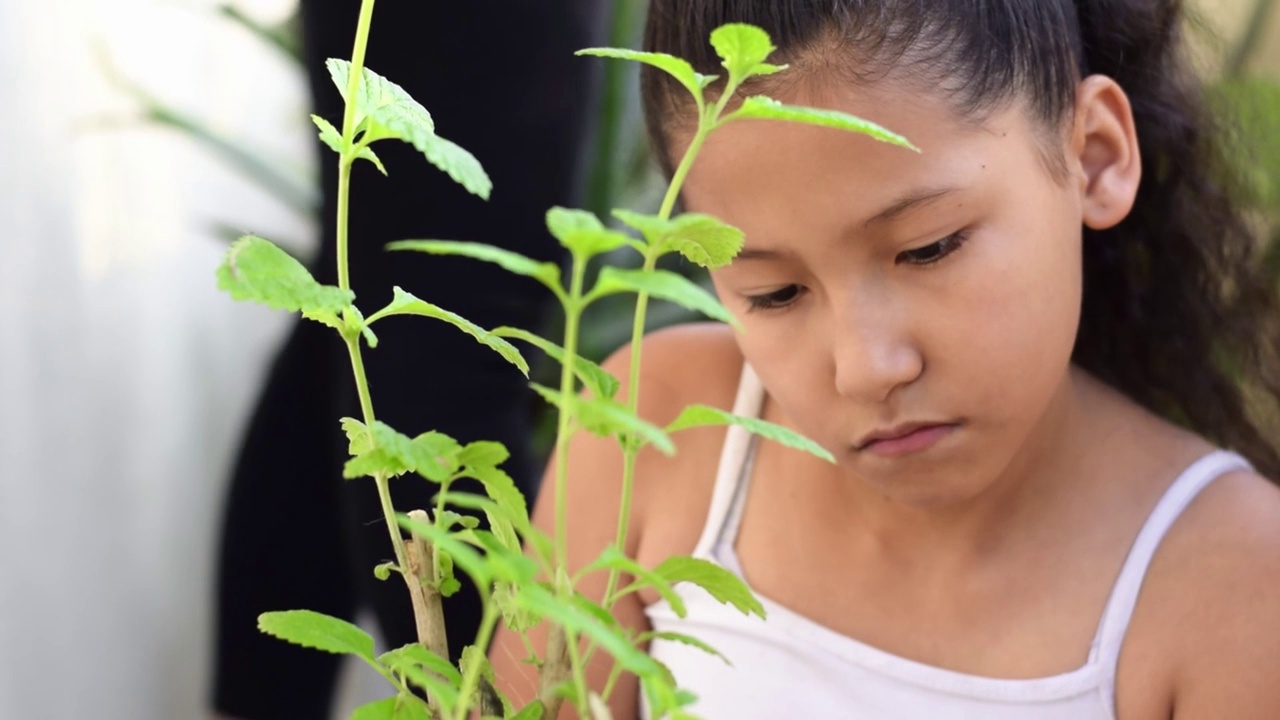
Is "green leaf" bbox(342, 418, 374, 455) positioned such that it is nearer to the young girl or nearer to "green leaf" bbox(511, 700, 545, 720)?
"green leaf" bbox(511, 700, 545, 720)

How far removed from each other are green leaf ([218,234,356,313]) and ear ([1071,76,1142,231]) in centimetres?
59

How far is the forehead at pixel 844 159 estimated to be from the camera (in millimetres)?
689

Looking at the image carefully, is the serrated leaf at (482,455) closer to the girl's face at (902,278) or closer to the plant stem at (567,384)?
the plant stem at (567,384)

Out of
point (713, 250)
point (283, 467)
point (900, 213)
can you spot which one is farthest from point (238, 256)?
point (283, 467)

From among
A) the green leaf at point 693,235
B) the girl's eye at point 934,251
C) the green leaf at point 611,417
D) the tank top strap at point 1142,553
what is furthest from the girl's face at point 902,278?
the green leaf at point 611,417

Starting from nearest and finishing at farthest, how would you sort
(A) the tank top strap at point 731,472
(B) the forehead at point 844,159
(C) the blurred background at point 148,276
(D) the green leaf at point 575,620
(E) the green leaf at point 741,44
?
(D) the green leaf at point 575,620
(E) the green leaf at point 741,44
(B) the forehead at point 844,159
(A) the tank top strap at point 731,472
(C) the blurred background at point 148,276

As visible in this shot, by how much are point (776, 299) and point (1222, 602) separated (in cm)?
35

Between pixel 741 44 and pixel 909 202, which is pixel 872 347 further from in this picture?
pixel 741 44

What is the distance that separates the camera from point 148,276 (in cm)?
152

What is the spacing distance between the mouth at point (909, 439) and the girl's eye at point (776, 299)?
0.30ft

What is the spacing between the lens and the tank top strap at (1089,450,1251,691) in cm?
84

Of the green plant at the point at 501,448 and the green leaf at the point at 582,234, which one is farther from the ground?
→ the green leaf at the point at 582,234

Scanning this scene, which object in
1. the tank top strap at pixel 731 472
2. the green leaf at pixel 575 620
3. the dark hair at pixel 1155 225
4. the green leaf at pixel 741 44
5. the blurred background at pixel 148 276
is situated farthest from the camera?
the blurred background at pixel 148 276

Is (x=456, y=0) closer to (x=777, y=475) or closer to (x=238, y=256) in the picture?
(x=777, y=475)
